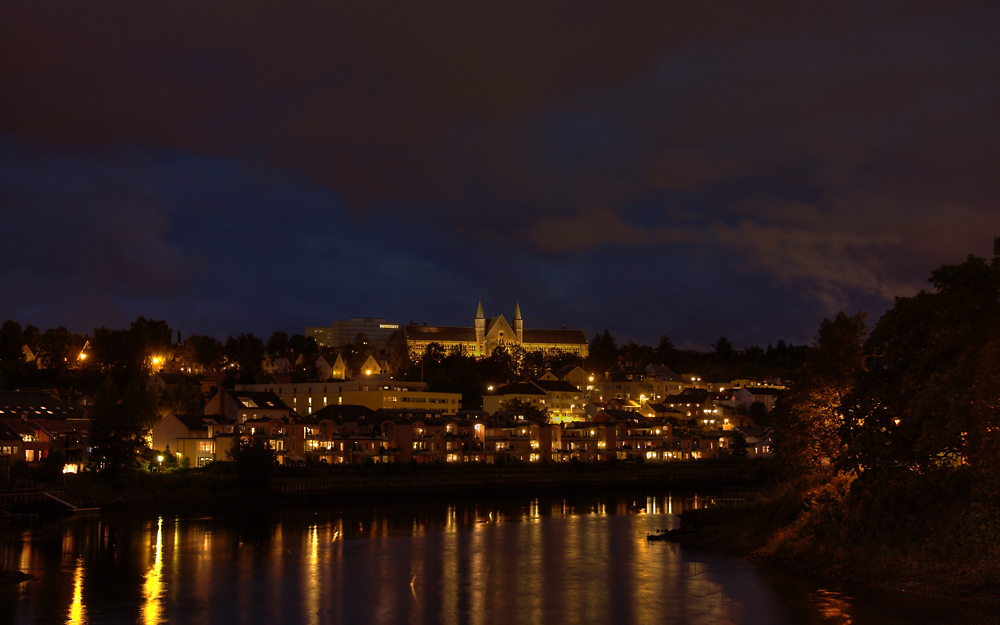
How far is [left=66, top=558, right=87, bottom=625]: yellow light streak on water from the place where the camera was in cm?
2166

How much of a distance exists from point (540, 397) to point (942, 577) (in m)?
67.2

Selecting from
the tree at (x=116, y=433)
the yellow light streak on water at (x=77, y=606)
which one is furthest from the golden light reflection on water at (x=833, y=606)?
the tree at (x=116, y=433)

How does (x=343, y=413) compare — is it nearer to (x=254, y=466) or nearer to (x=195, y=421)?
(x=195, y=421)

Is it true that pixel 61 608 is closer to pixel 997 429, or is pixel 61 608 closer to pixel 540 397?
pixel 997 429

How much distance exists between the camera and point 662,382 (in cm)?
10288

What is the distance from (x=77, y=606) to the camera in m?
23.2

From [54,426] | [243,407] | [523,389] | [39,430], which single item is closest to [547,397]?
[523,389]

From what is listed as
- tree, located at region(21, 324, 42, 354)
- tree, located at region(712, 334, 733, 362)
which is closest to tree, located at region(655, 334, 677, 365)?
tree, located at region(712, 334, 733, 362)

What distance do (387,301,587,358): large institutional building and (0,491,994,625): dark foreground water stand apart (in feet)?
312

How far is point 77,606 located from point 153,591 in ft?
7.88

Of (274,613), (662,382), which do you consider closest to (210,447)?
(274,613)

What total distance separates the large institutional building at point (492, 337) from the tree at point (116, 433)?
280 ft

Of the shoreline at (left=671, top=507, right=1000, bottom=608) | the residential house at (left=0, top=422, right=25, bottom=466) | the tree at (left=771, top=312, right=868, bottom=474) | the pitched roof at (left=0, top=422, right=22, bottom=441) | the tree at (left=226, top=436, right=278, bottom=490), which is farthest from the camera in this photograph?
the pitched roof at (left=0, top=422, right=22, bottom=441)

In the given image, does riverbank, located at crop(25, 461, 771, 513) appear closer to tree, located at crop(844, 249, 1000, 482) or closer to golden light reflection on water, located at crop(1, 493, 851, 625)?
golden light reflection on water, located at crop(1, 493, 851, 625)
